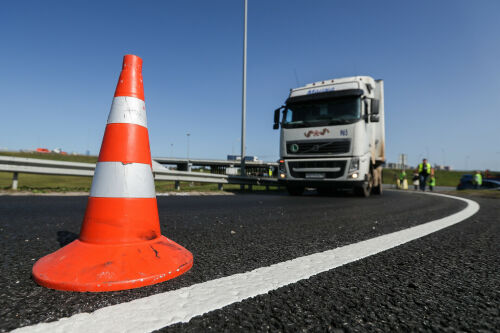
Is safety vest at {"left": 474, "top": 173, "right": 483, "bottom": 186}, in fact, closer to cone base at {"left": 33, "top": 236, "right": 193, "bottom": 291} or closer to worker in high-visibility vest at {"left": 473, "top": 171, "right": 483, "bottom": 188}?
worker in high-visibility vest at {"left": 473, "top": 171, "right": 483, "bottom": 188}

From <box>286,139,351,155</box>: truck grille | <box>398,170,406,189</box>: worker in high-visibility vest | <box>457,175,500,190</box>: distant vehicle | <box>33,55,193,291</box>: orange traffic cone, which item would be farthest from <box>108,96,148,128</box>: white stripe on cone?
<box>457,175,500,190</box>: distant vehicle

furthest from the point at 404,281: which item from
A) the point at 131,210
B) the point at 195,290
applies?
the point at 131,210

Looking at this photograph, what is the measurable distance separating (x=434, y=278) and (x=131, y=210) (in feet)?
5.20

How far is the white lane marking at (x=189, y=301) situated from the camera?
923mm

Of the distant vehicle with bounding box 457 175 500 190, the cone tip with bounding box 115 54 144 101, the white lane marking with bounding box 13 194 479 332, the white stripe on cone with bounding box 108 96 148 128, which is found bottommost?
the distant vehicle with bounding box 457 175 500 190

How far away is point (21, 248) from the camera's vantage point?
6.33 ft

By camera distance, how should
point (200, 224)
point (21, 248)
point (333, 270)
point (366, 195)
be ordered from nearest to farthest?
point (333, 270)
point (21, 248)
point (200, 224)
point (366, 195)

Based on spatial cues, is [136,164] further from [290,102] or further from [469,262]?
[290,102]

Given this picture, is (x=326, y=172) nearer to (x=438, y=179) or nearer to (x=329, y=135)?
(x=329, y=135)

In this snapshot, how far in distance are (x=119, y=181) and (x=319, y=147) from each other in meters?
8.00

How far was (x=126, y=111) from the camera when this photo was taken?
180 centimetres

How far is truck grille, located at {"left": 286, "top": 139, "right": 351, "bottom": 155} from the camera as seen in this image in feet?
28.9

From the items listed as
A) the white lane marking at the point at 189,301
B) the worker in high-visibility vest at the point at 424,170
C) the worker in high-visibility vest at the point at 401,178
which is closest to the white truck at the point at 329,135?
the white lane marking at the point at 189,301

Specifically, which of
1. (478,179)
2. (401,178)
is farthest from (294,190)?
(478,179)
